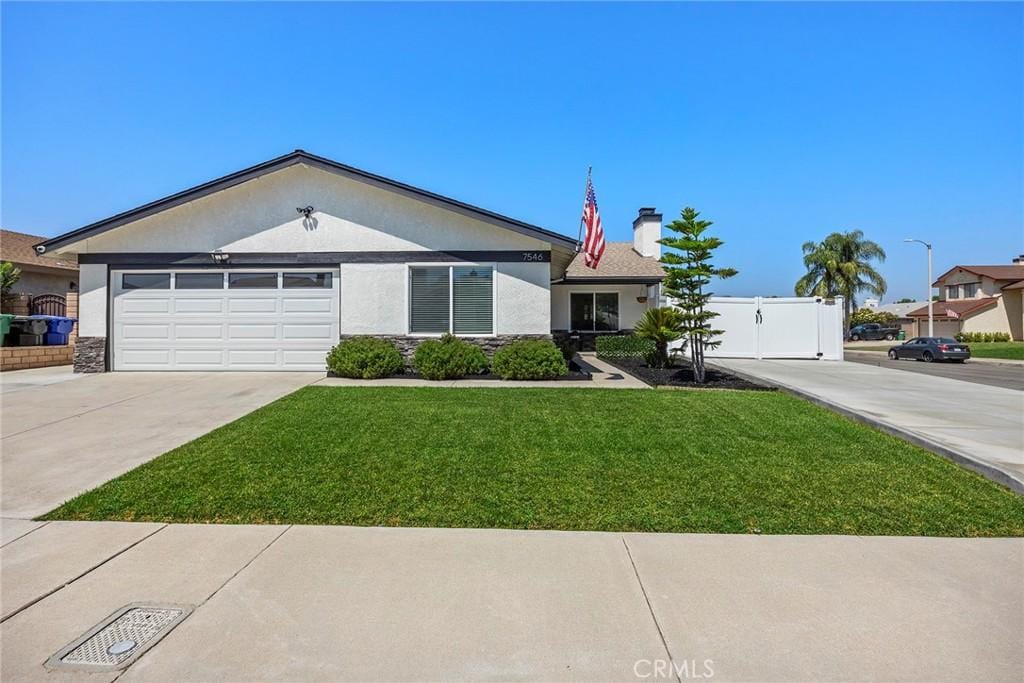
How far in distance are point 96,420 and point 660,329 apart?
10435mm

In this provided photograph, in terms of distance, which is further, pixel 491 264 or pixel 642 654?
pixel 491 264

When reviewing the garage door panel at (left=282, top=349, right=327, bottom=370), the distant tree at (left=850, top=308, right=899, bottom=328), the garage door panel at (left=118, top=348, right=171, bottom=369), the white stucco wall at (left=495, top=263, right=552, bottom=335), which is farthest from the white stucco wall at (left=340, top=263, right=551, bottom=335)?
the distant tree at (left=850, top=308, right=899, bottom=328)

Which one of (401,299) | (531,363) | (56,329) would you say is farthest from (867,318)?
(56,329)

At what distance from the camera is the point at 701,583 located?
11.6 ft

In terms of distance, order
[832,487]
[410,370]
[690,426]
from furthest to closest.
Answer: [410,370] < [690,426] < [832,487]

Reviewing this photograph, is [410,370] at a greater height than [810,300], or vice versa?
[810,300]

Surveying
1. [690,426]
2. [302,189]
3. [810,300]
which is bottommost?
[690,426]

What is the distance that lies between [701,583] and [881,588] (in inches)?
44.6

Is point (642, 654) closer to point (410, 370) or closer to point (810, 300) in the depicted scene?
point (410, 370)

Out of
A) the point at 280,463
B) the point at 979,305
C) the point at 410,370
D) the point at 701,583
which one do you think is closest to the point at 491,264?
the point at 410,370

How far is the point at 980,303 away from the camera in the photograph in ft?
143

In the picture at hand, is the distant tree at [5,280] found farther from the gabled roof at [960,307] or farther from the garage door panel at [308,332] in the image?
the gabled roof at [960,307]

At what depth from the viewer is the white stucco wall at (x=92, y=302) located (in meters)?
13.3

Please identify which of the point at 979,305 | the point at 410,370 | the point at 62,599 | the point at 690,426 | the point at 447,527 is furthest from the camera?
the point at 979,305
